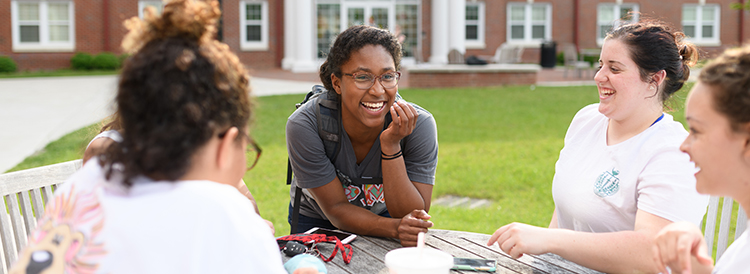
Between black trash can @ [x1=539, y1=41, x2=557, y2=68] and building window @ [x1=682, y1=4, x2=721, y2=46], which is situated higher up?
building window @ [x1=682, y1=4, x2=721, y2=46]

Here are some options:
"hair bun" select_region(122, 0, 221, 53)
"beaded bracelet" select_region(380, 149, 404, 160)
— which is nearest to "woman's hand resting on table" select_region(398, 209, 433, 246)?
"beaded bracelet" select_region(380, 149, 404, 160)

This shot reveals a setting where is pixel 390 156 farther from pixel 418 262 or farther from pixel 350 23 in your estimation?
pixel 350 23

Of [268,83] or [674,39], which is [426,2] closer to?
[268,83]

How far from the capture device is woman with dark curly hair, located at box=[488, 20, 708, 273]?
6.50 ft

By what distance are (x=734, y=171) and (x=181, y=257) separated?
119cm

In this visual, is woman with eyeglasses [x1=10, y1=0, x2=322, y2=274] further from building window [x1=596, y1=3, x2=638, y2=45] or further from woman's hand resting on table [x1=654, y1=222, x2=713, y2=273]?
building window [x1=596, y1=3, x2=638, y2=45]

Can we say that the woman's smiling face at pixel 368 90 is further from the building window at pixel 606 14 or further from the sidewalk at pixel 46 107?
the building window at pixel 606 14

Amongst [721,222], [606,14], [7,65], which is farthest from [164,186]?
[606,14]

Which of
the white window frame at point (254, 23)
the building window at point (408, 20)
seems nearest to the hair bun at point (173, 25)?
the white window frame at point (254, 23)

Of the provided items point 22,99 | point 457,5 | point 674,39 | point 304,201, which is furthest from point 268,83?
point 674,39

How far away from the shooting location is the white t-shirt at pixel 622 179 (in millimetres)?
2004

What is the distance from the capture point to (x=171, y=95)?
1089 millimetres

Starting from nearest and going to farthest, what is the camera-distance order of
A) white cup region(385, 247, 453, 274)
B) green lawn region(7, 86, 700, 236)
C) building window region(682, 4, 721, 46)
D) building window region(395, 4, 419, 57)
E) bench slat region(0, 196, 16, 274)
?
white cup region(385, 247, 453, 274) < bench slat region(0, 196, 16, 274) < green lawn region(7, 86, 700, 236) < building window region(395, 4, 419, 57) < building window region(682, 4, 721, 46)

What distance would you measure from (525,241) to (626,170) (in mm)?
508
